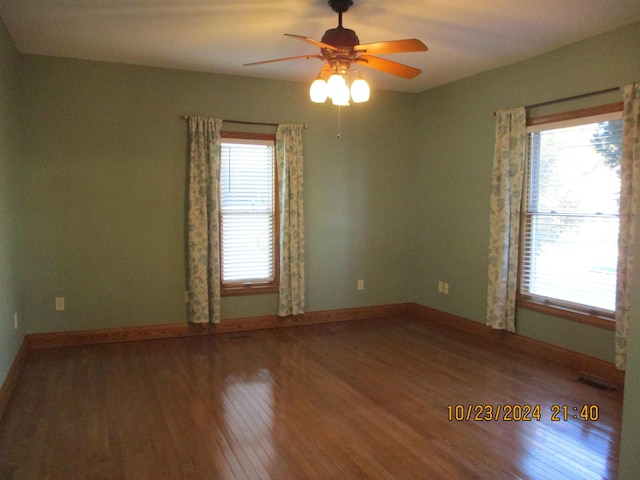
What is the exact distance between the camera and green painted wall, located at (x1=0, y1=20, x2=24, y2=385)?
11.4 feet

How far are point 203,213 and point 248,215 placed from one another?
52cm

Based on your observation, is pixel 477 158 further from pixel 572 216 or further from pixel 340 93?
pixel 340 93

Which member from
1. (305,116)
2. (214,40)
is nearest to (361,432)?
(214,40)

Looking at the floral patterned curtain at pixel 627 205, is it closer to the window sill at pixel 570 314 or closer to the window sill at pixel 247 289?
the window sill at pixel 570 314

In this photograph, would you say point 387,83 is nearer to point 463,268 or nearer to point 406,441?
point 463,268

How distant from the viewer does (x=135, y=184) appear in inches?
189

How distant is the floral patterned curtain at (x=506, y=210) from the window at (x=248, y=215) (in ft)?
7.49

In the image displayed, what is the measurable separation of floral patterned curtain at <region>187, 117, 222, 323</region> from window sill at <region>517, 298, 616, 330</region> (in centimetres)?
305

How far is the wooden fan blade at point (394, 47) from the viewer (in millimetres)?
2832

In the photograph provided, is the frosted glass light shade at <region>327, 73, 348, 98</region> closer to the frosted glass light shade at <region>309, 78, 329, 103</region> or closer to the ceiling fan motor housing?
the frosted glass light shade at <region>309, 78, 329, 103</region>

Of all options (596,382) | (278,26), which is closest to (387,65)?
(278,26)

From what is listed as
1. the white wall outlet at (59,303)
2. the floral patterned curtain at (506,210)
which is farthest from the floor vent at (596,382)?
Answer: the white wall outlet at (59,303)

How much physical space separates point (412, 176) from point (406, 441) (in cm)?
382

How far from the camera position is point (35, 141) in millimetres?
4434
